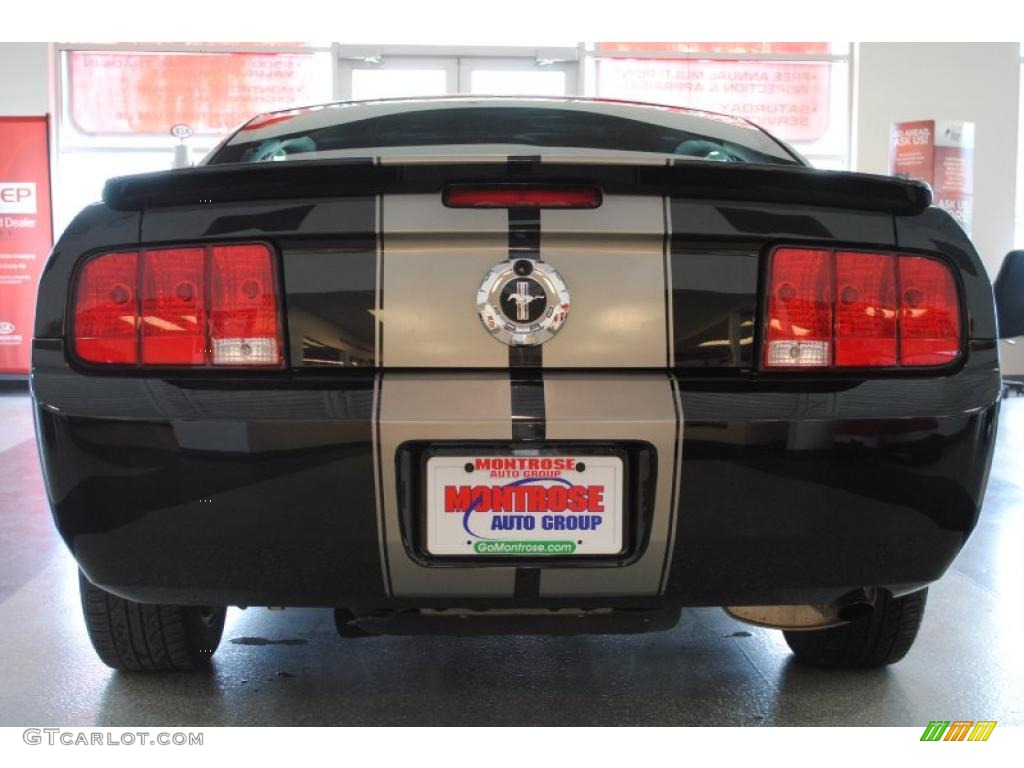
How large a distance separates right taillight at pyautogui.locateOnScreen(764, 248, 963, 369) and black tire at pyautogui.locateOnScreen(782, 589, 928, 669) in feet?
2.01

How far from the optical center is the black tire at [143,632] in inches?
73.4

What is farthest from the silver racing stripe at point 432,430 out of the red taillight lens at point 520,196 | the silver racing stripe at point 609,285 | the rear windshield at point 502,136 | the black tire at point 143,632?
the rear windshield at point 502,136

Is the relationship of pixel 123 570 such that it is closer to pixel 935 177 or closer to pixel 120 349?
pixel 120 349

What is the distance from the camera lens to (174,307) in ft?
4.83

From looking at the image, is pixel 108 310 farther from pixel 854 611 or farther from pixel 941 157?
pixel 941 157

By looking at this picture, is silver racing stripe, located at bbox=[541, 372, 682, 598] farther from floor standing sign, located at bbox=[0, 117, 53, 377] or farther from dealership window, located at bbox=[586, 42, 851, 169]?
dealership window, located at bbox=[586, 42, 851, 169]

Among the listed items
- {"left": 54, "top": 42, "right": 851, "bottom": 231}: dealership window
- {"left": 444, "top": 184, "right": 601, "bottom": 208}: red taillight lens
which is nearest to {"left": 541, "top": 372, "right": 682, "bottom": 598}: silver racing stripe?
{"left": 444, "top": 184, "right": 601, "bottom": 208}: red taillight lens

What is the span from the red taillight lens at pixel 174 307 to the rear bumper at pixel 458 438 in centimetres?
4

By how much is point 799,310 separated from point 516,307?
41 centimetres

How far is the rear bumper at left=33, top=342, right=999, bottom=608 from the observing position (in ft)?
4.52

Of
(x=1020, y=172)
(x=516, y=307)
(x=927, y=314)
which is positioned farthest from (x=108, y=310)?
(x=1020, y=172)

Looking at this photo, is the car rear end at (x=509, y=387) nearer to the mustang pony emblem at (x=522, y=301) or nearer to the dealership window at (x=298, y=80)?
the mustang pony emblem at (x=522, y=301)

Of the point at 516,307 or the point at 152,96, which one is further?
the point at 152,96

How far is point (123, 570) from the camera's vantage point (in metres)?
1.46
